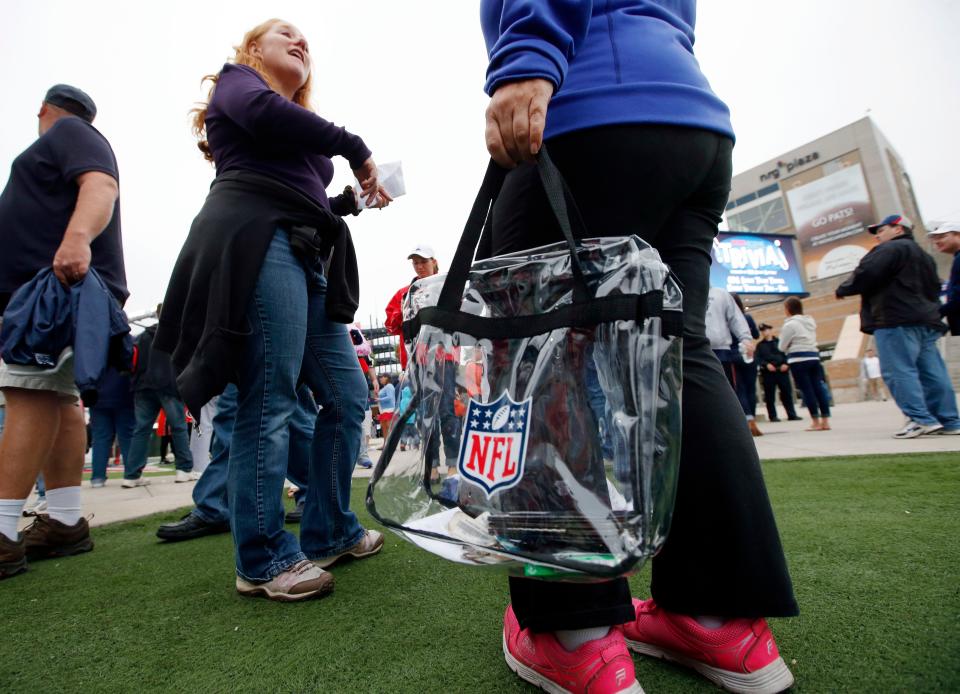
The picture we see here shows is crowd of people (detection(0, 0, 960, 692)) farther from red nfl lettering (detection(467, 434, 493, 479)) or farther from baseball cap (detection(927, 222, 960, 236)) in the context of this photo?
baseball cap (detection(927, 222, 960, 236))

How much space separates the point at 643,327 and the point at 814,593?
2.85ft

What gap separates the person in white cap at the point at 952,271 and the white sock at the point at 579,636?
13.9ft

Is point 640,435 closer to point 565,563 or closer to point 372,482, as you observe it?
point 565,563

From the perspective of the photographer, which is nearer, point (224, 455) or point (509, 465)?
point (509, 465)

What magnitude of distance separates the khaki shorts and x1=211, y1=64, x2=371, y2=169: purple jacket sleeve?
1.12 meters

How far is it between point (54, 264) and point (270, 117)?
104 centimetres

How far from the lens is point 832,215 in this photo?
4203 centimetres

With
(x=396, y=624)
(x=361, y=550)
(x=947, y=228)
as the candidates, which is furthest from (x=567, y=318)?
(x=947, y=228)

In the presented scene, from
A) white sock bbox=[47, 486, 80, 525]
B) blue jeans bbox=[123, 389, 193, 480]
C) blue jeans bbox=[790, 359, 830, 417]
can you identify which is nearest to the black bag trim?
white sock bbox=[47, 486, 80, 525]

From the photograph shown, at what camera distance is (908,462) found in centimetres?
287

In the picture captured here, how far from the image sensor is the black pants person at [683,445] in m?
0.87

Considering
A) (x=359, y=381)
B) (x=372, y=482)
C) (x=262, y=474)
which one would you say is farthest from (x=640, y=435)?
(x=359, y=381)

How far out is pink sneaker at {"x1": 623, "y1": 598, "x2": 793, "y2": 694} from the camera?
84 cm

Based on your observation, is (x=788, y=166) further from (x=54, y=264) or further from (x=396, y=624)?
(x=396, y=624)
